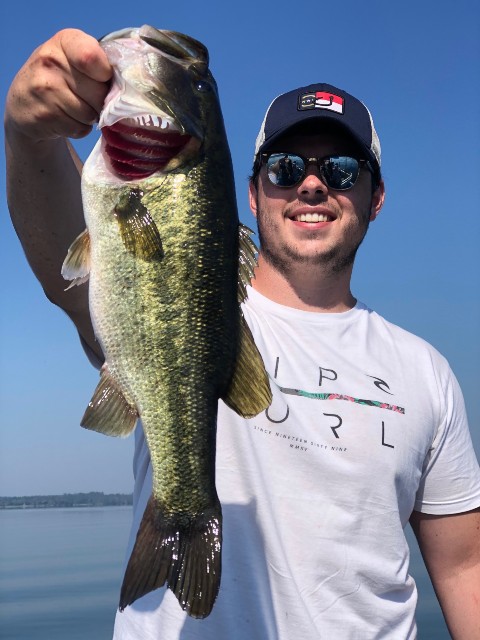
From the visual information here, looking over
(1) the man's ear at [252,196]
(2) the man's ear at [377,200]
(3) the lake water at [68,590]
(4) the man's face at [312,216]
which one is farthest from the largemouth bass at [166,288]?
(3) the lake water at [68,590]

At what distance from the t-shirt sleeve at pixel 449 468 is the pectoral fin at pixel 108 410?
6.46 ft

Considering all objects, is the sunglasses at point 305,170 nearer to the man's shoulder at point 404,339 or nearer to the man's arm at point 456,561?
the man's shoulder at point 404,339

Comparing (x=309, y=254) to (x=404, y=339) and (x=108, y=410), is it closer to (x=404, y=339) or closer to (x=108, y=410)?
(x=404, y=339)

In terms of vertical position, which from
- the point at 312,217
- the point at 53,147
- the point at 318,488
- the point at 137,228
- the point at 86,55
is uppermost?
the point at 86,55

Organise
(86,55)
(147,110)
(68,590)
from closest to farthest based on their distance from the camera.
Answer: (86,55), (147,110), (68,590)

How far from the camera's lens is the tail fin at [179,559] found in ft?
7.15

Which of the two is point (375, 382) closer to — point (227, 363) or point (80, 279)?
point (227, 363)

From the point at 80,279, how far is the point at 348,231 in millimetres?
1942

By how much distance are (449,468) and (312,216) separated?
1486 millimetres

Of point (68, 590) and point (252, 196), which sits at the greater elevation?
point (252, 196)

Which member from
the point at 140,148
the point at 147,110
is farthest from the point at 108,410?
the point at 147,110

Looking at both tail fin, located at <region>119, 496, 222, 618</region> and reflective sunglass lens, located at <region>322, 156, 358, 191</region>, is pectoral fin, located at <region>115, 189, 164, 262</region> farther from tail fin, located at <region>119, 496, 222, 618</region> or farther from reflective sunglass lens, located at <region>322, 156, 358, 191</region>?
reflective sunglass lens, located at <region>322, 156, 358, 191</region>

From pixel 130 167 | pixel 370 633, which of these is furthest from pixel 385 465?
pixel 130 167

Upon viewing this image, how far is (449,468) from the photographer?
3.74m
